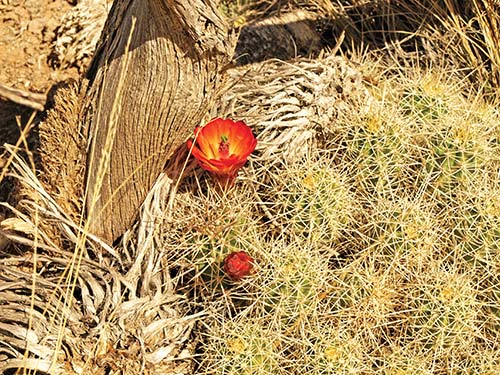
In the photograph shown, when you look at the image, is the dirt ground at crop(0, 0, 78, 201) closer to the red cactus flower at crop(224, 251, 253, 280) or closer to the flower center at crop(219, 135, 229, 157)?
the flower center at crop(219, 135, 229, 157)

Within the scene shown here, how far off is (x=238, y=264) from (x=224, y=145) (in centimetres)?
44

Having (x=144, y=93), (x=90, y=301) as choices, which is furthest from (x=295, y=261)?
(x=144, y=93)

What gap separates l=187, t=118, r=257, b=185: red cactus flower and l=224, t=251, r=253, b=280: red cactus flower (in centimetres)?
32

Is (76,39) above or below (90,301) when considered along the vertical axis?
above

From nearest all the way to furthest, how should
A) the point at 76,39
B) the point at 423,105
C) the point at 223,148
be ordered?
the point at 223,148 → the point at 423,105 → the point at 76,39

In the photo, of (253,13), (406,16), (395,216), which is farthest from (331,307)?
(253,13)

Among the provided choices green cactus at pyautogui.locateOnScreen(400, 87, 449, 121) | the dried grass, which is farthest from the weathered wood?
green cactus at pyautogui.locateOnScreen(400, 87, 449, 121)

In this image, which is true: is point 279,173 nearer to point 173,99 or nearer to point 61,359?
point 173,99

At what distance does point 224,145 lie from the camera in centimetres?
282

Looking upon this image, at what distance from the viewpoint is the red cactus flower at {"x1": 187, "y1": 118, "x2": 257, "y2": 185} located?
2785 millimetres

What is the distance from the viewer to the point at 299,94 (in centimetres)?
319

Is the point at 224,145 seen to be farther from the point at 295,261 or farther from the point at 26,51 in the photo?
the point at 26,51

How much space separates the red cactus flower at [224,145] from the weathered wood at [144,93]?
12 cm

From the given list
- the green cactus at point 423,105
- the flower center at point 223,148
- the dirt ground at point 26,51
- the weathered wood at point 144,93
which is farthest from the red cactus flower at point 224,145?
the dirt ground at point 26,51
